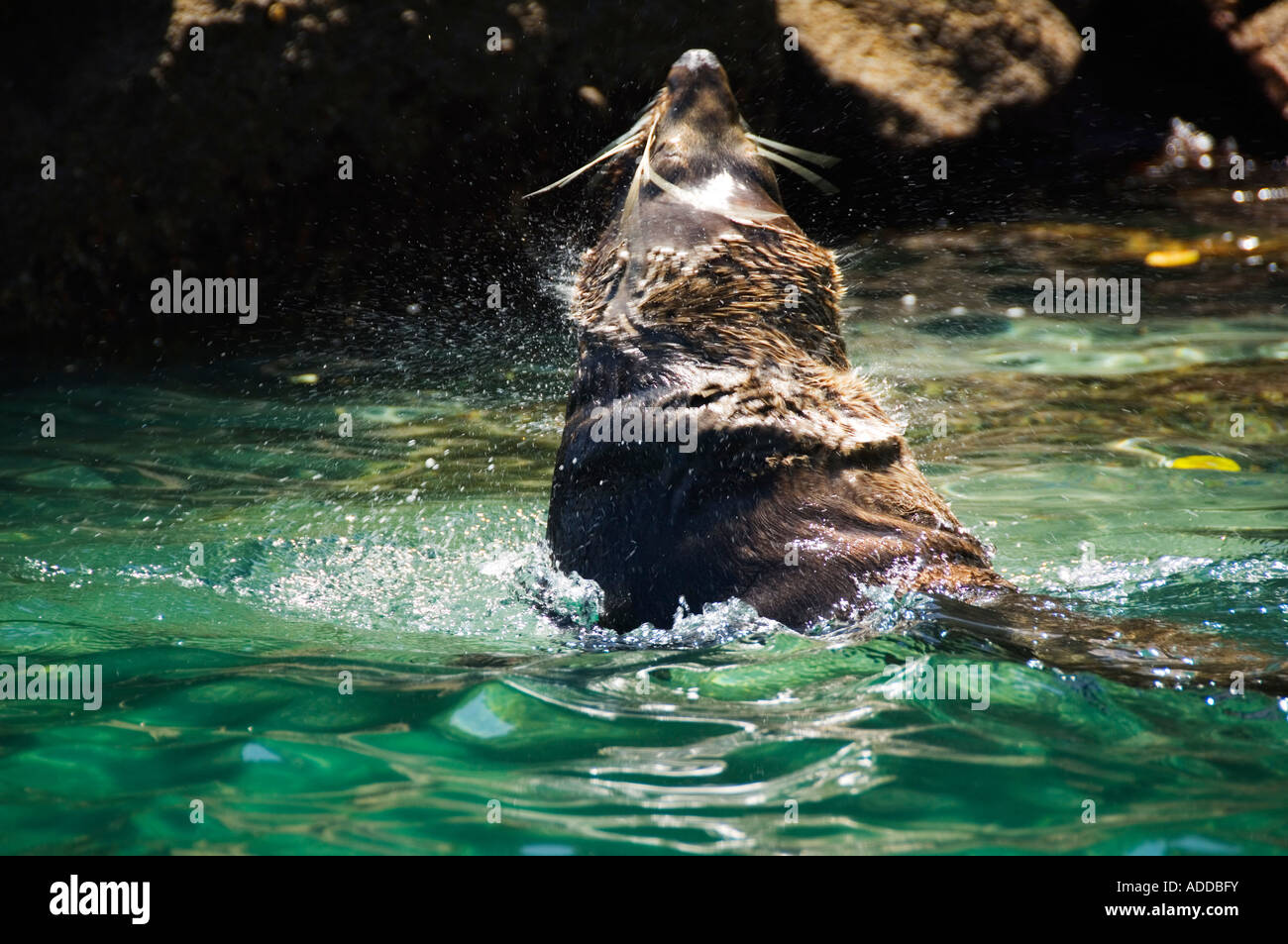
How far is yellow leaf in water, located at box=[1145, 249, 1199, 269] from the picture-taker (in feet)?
29.4

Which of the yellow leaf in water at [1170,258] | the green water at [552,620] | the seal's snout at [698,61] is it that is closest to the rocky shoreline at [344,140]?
the green water at [552,620]

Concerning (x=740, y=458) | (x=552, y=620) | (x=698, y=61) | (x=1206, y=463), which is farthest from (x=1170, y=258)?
(x=552, y=620)

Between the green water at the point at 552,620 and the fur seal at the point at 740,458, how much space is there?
0.16 metres

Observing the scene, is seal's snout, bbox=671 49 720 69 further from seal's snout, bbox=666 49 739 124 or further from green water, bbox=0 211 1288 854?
green water, bbox=0 211 1288 854

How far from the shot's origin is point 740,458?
3.77m

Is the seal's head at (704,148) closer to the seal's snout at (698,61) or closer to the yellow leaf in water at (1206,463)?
the seal's snout at (698,61)

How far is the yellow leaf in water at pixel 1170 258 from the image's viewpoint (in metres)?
8.95

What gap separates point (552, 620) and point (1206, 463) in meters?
3.53

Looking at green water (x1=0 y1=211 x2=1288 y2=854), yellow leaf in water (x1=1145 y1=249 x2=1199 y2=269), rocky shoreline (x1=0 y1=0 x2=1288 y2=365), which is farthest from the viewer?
yellow leaf in water (x1=1145 y1=249 x2=1199 y2=269)

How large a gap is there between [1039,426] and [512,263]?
4.02 metres

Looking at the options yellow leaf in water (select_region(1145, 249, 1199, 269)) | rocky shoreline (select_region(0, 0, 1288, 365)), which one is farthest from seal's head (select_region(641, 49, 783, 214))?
yellow leaf in water (select_region(1145, 249, 1199, 269))

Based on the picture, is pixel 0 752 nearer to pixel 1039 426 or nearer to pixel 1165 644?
pixel 1165 644

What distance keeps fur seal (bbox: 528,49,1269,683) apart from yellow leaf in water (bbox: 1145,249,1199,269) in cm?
544

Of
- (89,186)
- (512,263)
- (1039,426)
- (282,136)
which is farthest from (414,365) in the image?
(1039,426)
